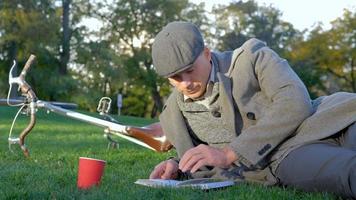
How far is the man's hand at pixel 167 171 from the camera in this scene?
4.03 metres

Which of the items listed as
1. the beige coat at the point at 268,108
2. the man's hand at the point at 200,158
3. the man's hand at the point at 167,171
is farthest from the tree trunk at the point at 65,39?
the man's hand at the point at 200,158

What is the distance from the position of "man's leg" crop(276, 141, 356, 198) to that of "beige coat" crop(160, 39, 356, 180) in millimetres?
75

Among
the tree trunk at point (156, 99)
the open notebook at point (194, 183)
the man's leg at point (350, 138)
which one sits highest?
the man's leg at point (350, 138)

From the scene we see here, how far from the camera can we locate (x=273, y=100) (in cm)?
353

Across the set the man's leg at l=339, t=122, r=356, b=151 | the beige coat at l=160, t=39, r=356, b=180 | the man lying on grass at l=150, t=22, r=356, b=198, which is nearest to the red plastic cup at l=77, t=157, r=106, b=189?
the man lying on grass at l=150, t=22, r=356, b=198

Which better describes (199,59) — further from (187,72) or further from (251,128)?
(251,128)

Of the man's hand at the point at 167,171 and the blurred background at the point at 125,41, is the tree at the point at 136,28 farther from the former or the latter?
the man's hand at the point at 167,171

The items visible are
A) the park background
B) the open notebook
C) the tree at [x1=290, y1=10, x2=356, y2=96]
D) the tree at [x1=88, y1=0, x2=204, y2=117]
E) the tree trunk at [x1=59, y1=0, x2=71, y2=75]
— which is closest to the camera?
the open notebook

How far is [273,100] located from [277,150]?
1.01 feet

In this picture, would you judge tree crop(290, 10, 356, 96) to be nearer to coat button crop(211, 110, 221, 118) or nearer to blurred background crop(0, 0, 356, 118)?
blurred background crop(0, 0, 356, 118)

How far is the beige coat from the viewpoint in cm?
345

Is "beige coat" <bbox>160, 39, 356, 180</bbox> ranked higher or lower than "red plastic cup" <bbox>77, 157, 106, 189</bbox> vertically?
higher

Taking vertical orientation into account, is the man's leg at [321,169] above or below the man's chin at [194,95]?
below

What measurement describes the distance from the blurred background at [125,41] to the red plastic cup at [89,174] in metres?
31.8
